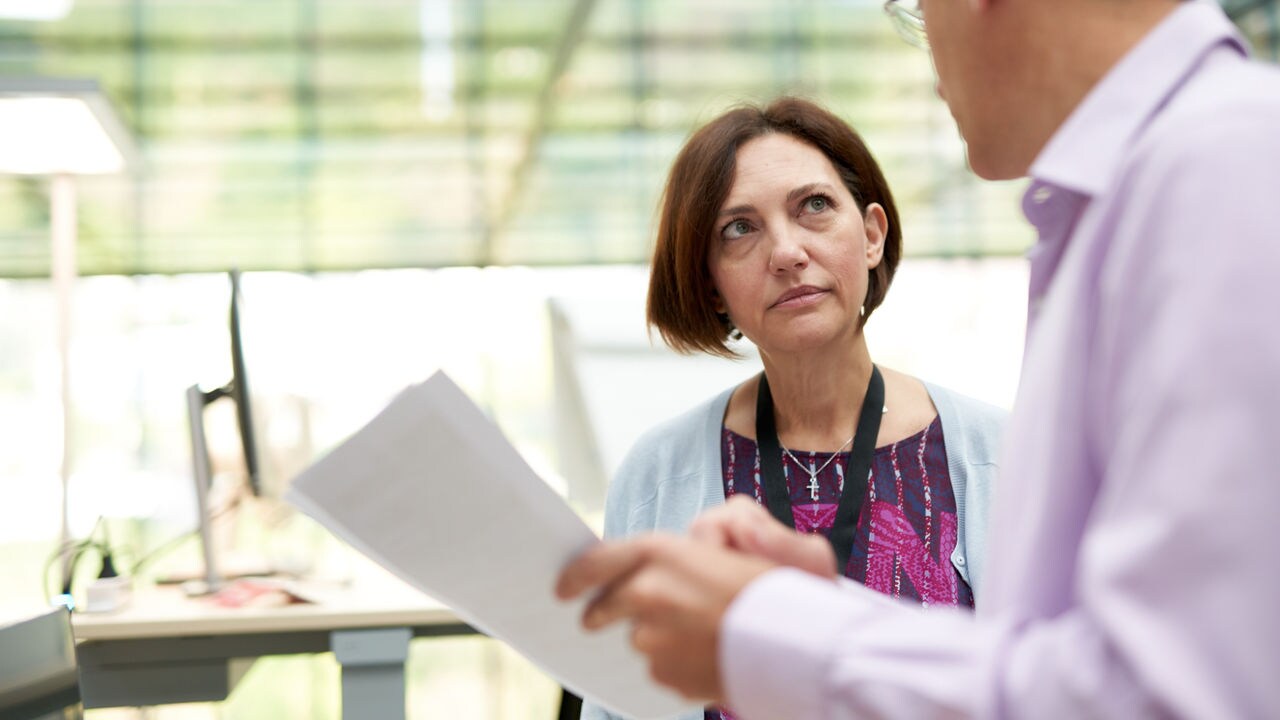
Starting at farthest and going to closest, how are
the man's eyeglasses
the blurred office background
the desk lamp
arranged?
the blurred office background → the desk lamp → the man's eyeglasses

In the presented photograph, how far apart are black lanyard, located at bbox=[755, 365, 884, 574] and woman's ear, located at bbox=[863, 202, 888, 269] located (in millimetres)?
178

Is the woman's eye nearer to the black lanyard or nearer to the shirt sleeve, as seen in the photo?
the black lanyard

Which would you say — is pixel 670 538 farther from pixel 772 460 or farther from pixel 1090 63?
pixel 772 460

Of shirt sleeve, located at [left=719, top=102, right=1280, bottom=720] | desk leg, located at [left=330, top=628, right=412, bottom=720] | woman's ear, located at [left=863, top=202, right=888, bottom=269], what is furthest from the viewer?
desk leg, located at [left=330, top=628, right=412, bottom=720]

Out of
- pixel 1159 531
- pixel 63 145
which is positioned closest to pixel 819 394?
pixel 1159 531

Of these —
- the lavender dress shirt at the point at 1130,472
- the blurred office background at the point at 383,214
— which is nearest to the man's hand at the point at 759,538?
the lavender dress shirt at the point at 1130,472

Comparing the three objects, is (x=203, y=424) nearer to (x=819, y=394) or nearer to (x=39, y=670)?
(x=39, y=670)

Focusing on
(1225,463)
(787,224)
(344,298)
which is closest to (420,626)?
(787,224)

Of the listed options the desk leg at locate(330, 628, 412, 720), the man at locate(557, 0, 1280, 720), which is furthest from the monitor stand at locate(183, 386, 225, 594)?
the man at locate(557, 0, 1280, 720)

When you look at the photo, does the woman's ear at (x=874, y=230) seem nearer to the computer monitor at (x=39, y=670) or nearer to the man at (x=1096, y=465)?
the man at (x=1096, y=465)

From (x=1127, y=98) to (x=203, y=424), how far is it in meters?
2.36

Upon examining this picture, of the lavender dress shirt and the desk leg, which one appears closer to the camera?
the lavender dress shirt

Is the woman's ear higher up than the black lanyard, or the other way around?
the woman's ear

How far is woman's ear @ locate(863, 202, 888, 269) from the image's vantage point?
1681 millimetres
